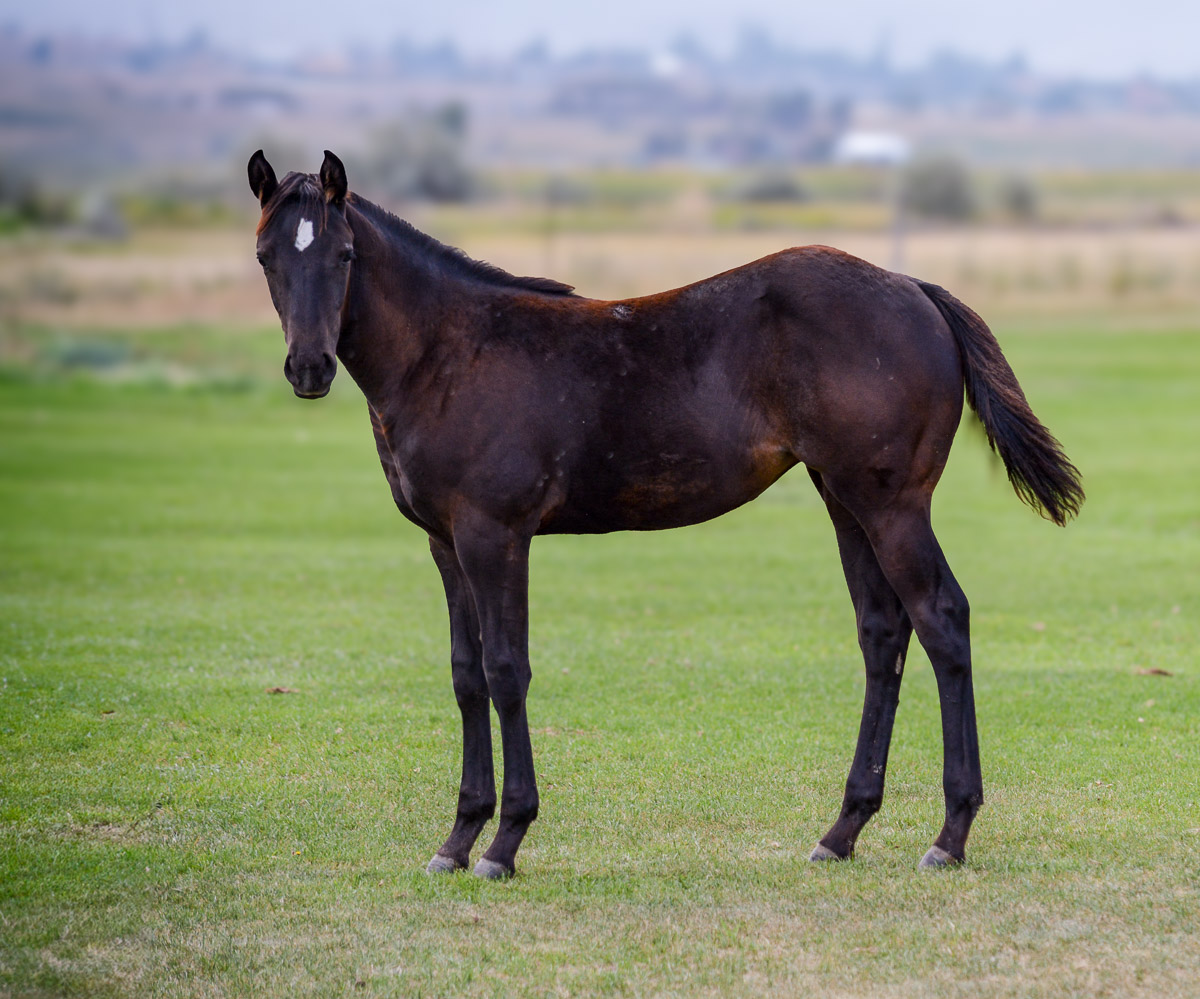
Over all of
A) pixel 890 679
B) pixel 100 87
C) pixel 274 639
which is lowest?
pixel 274 639

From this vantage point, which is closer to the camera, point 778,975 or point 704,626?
point 778,975

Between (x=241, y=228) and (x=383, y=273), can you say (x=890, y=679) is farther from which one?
(x=241, y=228)

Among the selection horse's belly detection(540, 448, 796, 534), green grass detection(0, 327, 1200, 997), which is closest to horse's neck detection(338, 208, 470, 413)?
horse's belly detection(540, 448, 796, 534)

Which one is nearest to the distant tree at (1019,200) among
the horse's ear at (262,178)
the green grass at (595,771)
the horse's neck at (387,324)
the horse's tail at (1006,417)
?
the green grass at (595,771)

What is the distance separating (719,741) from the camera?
7.58 meters

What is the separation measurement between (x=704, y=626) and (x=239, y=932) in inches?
237

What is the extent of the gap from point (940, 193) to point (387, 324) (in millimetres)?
61405

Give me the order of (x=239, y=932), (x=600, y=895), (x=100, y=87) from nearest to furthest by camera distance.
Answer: (x=239, y=932) < (x=600, y=895) < (x=100, y=87)

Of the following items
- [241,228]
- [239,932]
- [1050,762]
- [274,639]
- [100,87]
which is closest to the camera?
[239,932]

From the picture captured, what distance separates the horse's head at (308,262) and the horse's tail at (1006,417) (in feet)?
7.64

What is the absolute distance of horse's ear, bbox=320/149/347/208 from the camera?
5.34m

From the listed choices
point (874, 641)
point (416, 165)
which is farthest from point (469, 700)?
point (416, 165)

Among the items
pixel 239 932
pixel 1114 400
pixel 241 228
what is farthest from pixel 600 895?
pixel 241 228

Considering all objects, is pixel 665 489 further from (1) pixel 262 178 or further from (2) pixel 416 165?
(2) pixel 416 165
